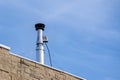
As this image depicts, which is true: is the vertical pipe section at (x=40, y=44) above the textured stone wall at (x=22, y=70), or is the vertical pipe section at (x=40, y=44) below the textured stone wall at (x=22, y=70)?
above

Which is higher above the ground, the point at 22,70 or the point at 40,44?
the point at 40,44

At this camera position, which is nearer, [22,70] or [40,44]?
[22,70]

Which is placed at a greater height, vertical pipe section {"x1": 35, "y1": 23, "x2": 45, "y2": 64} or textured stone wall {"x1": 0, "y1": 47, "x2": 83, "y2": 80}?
vertical pipe section {"x1": 35, "y1": 23, "x2": 45, "y2": 64}

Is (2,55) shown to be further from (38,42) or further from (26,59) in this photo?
(38,42)

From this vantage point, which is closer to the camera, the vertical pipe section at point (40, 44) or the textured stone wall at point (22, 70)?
the textured stone wall at point (22, 70)

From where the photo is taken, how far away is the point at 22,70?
15.6 m

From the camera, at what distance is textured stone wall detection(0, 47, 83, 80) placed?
49.7 ft

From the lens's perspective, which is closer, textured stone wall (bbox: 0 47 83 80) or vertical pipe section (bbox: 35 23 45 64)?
textured stone wall (bbox: 0 47 83 80)

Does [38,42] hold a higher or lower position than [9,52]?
higher

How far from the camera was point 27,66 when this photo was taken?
1570cm

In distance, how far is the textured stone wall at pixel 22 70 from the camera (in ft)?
49.7

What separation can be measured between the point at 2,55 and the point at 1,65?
29 centimetres

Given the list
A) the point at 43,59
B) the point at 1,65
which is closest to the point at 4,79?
the point at 1,65

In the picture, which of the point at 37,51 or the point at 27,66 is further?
the point at 37,51
